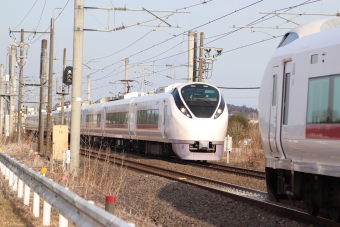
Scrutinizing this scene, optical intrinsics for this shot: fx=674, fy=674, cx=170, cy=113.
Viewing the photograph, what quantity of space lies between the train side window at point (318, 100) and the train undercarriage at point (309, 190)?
3.13 ft

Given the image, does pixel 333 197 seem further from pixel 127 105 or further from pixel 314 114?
pixel 127 105

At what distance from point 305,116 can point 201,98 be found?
15.4 m

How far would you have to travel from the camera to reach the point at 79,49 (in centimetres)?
1778

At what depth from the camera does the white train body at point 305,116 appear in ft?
32.7

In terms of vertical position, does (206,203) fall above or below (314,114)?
below

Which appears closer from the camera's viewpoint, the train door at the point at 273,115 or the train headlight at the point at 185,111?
the train door at the point at 273,115

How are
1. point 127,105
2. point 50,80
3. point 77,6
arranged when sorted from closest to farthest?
point 77,6
point 50,80
point 127,105

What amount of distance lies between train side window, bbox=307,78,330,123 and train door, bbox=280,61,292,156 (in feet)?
2.88

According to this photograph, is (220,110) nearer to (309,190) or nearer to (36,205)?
(309,190)

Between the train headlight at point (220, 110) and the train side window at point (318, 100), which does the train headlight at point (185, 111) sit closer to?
the train headlight at point (220, 110)

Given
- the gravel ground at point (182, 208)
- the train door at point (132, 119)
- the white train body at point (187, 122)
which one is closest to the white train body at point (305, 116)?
the gravel ground at point (182, 208)

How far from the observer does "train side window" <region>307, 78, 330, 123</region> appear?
33.2ft

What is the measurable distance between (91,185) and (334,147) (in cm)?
671

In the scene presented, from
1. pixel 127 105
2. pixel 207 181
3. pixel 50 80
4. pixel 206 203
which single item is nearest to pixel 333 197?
pixel 206 203
